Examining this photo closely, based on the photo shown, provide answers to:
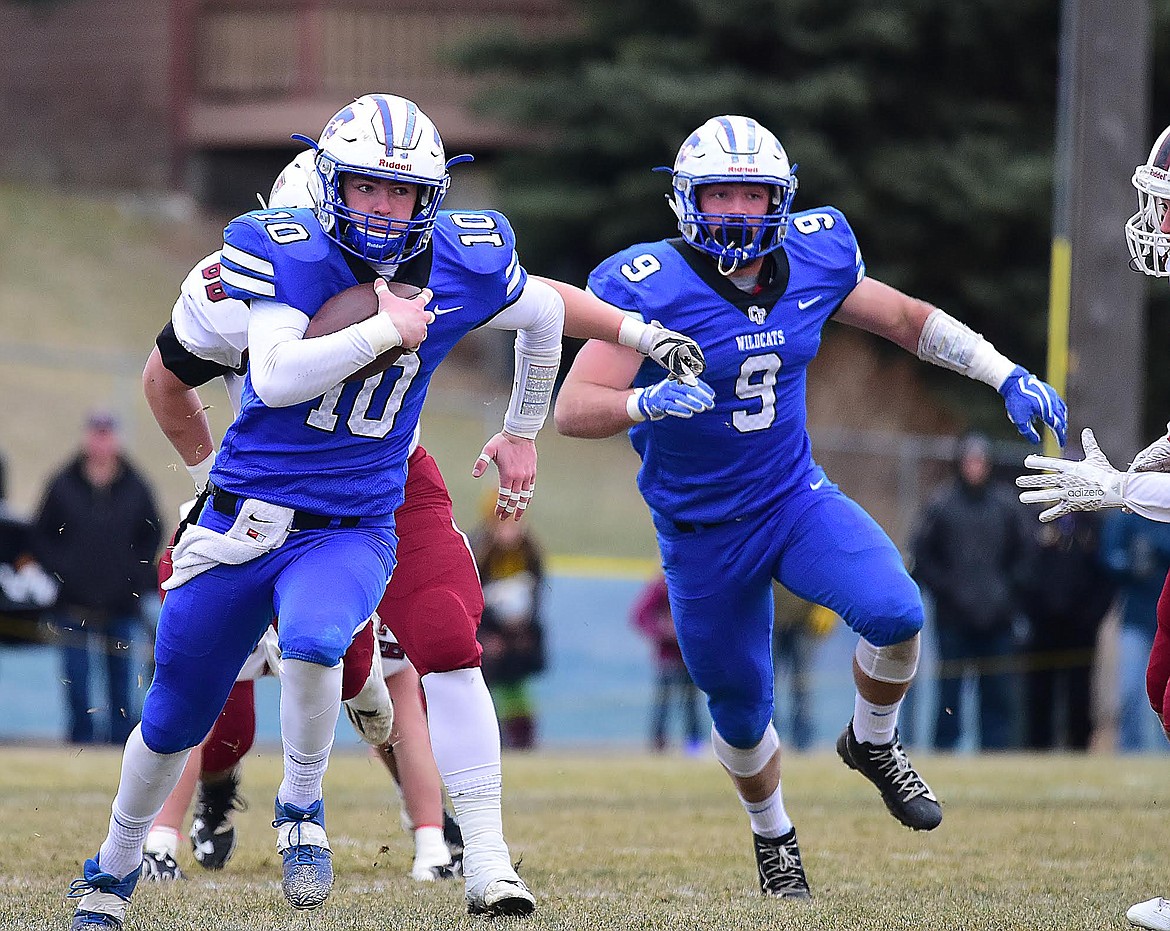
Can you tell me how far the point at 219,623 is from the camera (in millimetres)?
4273

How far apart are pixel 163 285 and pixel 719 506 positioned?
17.5 meters

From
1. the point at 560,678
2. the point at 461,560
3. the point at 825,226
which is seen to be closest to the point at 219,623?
the point at 461,560

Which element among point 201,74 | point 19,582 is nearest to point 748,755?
point 19,582

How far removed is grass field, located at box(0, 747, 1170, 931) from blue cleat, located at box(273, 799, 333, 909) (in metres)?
0.07

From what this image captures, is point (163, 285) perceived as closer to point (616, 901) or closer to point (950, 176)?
point (950, 176)

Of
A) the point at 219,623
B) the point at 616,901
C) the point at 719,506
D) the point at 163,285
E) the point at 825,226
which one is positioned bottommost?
the point at 616,901

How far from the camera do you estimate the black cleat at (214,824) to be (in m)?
5.63

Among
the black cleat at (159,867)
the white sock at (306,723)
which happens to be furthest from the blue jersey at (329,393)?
the black cleat at (159,867)

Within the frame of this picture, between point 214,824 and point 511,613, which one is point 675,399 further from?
point 511,613

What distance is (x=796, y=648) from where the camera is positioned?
1109cm

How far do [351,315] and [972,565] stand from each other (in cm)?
714

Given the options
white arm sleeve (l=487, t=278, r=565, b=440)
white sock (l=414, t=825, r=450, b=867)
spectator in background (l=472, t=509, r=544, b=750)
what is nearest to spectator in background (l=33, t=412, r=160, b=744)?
spectator in background (l=472, t=509, r=544, b=750)

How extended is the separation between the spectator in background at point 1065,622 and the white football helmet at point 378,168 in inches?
278

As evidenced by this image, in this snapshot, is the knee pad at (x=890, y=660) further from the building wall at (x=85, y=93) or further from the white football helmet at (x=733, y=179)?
the building wall at (x=85, y=93)
